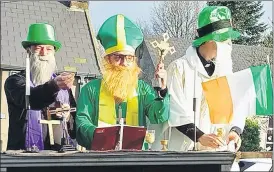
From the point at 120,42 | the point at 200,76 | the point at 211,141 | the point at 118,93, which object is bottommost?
the point at 211,141

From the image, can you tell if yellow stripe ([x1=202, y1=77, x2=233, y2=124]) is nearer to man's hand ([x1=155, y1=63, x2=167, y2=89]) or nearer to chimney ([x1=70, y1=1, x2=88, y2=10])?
man's hand ([x1=155, y1=63, x2=167, y2=89])

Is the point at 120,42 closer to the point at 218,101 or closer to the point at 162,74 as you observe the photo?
the point at 162,74

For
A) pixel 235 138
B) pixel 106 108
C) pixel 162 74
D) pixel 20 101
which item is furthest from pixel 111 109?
pixel 235 138

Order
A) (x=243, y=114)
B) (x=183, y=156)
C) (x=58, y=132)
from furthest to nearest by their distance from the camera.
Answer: (x=243, y=114), (x=58, y=132), (x=183, y=156)

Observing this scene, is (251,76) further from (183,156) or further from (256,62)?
(183,156)

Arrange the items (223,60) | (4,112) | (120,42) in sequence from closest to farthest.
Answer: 1. (4,112)
2. (120,42)
3. (223,60)

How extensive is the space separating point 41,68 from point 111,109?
404 millimetres

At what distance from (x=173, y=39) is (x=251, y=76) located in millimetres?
461

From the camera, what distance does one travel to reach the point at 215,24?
3.63m

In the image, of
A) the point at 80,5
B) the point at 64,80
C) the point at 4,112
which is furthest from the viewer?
the point at 80,5

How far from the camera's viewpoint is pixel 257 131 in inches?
144

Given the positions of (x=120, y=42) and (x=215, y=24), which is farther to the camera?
(x=215, y=24)

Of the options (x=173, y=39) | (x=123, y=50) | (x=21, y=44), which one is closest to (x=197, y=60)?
(x=173, y=39)

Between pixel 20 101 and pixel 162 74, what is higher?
pixel 162 74
